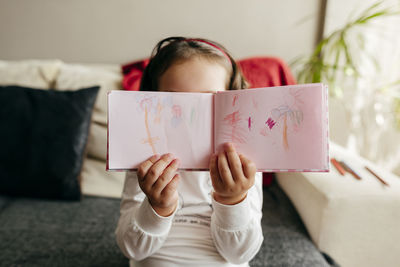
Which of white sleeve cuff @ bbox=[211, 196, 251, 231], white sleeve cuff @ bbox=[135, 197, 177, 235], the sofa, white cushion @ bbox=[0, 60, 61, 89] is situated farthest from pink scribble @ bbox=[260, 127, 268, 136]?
white cushion @ bbox=[0, 60, 61, 89]

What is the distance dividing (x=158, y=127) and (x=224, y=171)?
14cm

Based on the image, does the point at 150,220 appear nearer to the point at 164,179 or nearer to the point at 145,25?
the point at 164,179

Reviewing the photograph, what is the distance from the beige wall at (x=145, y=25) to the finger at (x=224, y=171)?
89cm

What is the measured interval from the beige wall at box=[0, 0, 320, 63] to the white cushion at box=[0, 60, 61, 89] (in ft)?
0.62

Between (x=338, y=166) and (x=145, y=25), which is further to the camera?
(x=145, y=25)

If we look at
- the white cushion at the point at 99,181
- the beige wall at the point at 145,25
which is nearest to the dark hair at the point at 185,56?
the white cushion at the point at 99,181

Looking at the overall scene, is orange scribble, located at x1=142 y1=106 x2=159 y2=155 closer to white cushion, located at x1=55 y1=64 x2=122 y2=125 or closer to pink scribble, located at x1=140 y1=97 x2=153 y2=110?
pink scribble, located at x1=140 y1=97 x2=153 y2=110

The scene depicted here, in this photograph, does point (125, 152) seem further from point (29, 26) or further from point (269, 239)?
point (29, 26)

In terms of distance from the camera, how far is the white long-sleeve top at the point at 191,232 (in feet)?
1.71

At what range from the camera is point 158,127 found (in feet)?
1.55

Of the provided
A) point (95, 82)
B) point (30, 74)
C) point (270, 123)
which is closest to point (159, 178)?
point (270, 123)

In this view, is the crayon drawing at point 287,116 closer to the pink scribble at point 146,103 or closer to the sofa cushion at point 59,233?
the pink scribble at point 146,103

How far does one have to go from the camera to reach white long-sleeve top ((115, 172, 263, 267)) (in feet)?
1.71

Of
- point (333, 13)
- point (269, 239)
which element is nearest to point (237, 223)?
point (269, 239)
